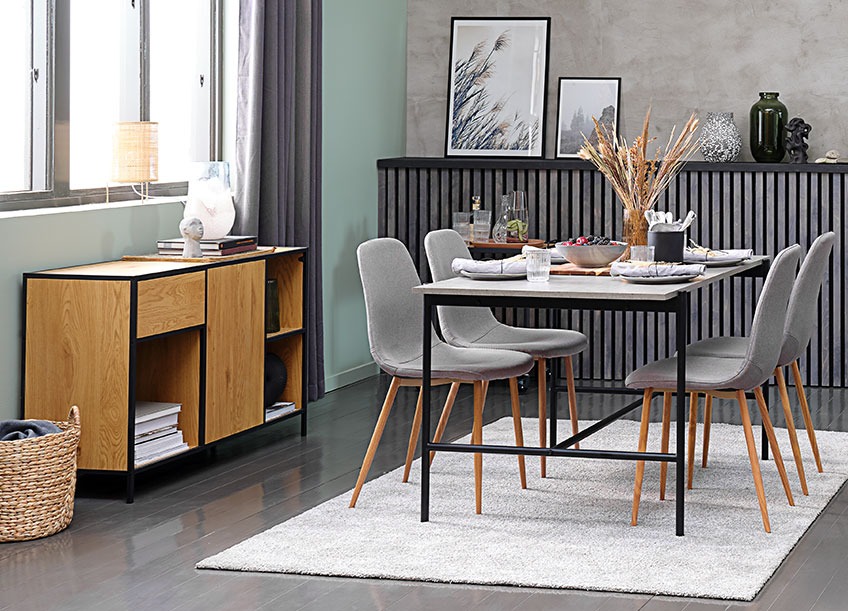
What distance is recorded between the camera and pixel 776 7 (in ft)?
25.0

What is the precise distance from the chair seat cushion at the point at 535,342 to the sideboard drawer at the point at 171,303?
3.27 feet

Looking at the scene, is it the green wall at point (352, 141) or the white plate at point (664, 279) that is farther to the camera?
the green wall at point (352, 141)

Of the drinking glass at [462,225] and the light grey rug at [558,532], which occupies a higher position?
the drinking glass at [462,225]

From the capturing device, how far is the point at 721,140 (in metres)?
7.54

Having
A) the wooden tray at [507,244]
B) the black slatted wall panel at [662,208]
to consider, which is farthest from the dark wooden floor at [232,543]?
the black slatted wall panel at [662,208]

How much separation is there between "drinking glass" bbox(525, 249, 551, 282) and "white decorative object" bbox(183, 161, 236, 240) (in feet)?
5.17

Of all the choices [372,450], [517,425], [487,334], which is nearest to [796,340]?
[517,425]

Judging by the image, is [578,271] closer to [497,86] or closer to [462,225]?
[462,225]

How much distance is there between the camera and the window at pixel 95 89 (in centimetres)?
497

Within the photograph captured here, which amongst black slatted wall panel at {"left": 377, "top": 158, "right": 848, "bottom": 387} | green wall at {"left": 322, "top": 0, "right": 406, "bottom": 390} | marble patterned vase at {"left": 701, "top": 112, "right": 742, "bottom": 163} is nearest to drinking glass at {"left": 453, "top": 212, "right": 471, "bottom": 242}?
black slatted wall panel at {"left": 377, "top": 158, "right": 848, "bottom": 387}

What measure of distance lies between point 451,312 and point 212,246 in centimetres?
96

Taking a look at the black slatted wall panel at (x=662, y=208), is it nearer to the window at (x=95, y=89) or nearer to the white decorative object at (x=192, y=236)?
the window at (x=95, y=89)

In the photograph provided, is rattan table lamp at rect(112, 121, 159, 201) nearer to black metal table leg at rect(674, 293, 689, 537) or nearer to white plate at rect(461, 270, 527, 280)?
white plate at rect(461, 270, 527, 280)

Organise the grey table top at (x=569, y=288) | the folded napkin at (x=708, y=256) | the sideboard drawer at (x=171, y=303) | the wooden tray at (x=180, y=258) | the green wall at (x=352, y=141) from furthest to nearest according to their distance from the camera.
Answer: the green wall at (x=352, y=141), the wooden tray at (x=180, y=258), the folded napkin at (x=708, y=256), the sideboard drawer at (x=171, y=303), the grey table top at (x=569, y=288)
